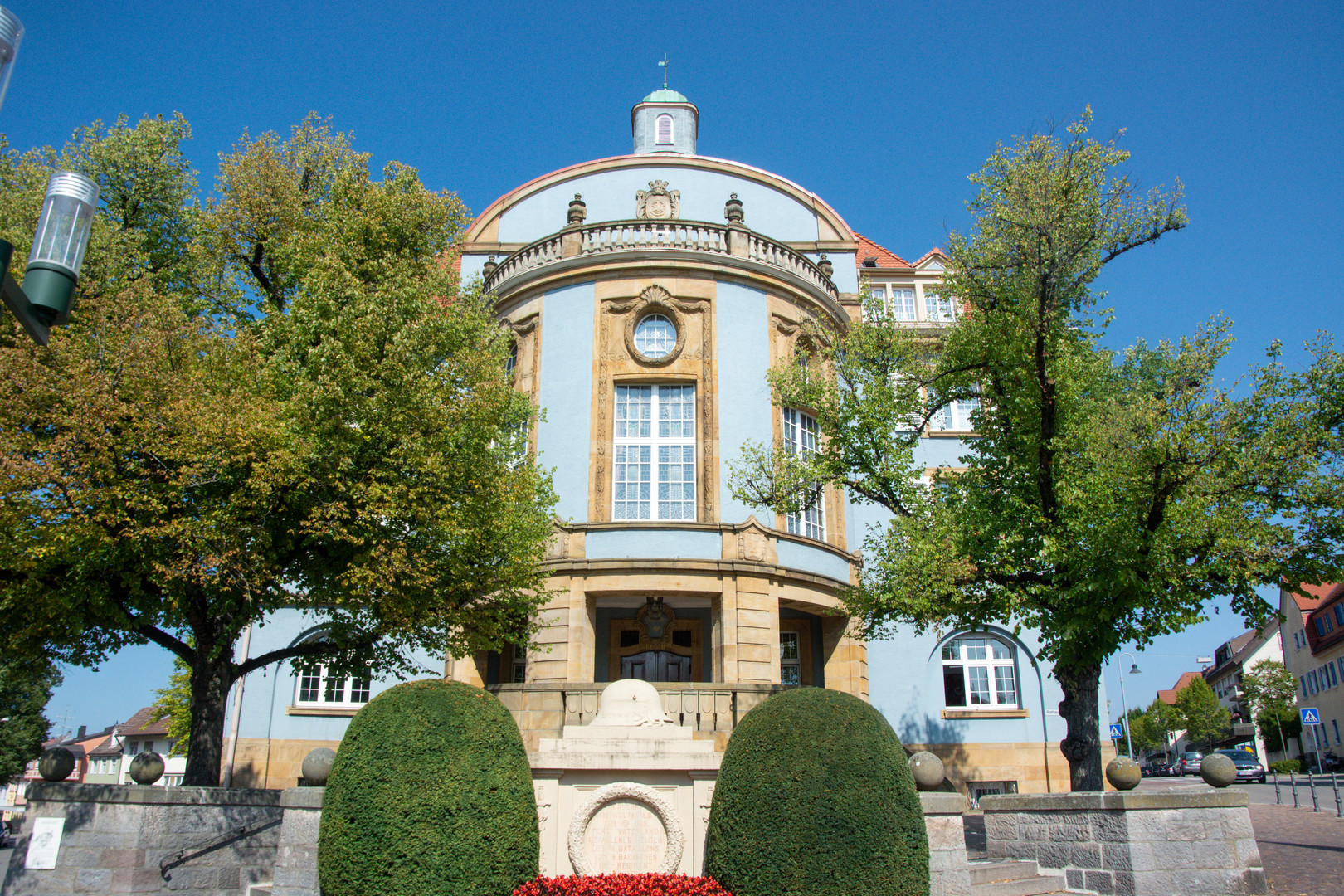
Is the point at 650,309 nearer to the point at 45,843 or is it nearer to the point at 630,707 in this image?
the point at 630,707

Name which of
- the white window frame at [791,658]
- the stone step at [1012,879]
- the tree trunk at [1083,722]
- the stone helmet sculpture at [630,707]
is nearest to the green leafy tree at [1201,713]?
the white window frame at [791,658]

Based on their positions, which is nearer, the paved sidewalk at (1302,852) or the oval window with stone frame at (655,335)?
the paved sidewalk at (1302,852)

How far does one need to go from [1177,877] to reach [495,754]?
8149 millimetres

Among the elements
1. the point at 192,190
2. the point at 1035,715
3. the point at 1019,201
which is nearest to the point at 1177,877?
the point at 1019,201

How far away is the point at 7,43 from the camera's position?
3721mm

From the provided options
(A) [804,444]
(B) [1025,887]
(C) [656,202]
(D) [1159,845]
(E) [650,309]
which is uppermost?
(C) [656,202]

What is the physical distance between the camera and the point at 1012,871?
11516mm

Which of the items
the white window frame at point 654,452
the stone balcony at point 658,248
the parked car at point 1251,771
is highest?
the stone balcony at point 658,248

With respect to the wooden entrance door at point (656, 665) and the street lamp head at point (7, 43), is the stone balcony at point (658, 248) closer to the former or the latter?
the wooden entrance door at point (656, 665)

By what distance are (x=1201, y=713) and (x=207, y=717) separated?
79.2 meters

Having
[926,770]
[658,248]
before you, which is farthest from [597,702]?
[658,248]

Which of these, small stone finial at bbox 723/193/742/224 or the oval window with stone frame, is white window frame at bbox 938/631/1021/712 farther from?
small stone finial at bbox 723/193/742/224

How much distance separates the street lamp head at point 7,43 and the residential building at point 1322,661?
55067 millimetres

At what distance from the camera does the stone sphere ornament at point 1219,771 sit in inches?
463
